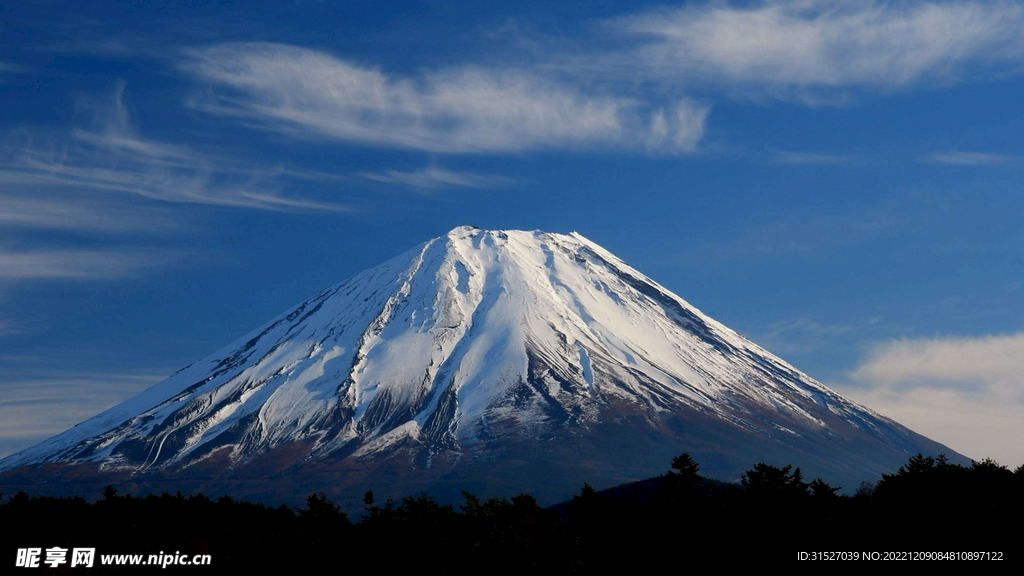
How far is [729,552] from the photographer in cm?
4256

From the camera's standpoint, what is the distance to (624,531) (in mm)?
48344

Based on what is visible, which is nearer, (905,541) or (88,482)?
(905,541)

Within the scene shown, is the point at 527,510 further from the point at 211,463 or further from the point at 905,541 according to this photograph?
the point at 211,463

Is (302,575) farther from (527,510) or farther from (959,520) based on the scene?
(959,520)

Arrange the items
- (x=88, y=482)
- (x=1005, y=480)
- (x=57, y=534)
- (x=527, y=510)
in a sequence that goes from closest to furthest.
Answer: (x=1005, y=480), (x=527, y=510), (x=57, y=534), (x=88, y=482)

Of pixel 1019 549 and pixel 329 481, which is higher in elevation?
pixel 329 481

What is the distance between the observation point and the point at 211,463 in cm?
19612

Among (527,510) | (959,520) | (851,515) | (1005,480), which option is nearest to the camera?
(959,520)

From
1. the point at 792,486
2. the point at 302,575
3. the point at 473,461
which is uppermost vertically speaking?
the point at 473,461

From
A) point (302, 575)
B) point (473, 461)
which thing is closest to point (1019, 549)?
point (302, 575)

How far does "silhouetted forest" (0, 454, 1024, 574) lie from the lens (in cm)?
4097

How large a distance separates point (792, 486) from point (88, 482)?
174374mm

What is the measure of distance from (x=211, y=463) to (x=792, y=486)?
16677 cm

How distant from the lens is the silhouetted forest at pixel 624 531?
41.0 metres
